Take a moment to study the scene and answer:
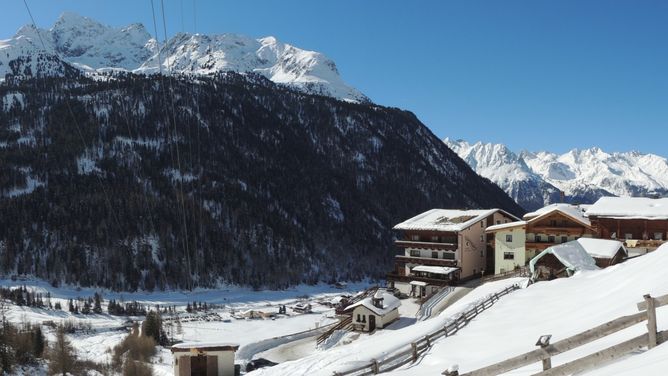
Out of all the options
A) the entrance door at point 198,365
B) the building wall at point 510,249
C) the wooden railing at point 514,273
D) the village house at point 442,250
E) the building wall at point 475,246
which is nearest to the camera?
the entrance door at point 198,365

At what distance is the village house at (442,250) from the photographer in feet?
191

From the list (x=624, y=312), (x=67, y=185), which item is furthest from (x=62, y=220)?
(x=624, y=312)

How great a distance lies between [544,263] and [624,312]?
86.6ft

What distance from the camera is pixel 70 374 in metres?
59.6

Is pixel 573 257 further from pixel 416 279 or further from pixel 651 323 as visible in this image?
pixel 651 323

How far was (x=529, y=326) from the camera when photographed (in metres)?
23.9

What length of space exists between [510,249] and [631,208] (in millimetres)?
12471

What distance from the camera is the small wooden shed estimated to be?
38094 mm

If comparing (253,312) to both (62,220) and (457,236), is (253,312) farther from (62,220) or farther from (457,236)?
(62,220)

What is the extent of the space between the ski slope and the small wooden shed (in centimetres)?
1172

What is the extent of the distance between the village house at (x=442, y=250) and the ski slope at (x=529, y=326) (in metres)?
23.4

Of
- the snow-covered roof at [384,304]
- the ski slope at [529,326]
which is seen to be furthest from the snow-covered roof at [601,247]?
the snow-covered roof at [384,304]

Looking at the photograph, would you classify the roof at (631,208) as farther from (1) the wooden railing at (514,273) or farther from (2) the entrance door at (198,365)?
(2) the entrance door at (198,365)

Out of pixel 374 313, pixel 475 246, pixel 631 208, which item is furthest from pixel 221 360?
pixel 631 208
